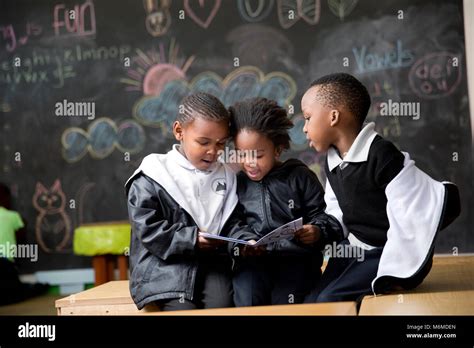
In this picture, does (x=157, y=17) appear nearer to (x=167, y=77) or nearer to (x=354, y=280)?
(x=167, y=77)

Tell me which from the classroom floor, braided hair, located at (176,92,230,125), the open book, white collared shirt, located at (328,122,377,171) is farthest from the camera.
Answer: the classroom floor

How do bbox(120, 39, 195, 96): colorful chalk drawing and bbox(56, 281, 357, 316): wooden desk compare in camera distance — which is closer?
bbox(56, 281, 357, 316): wooden desk

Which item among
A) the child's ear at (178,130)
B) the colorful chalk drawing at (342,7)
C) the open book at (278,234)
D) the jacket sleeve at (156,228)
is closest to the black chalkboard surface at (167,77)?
the colorful chalk drawing at (342,7)

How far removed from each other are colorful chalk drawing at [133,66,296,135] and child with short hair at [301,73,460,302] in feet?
0.53

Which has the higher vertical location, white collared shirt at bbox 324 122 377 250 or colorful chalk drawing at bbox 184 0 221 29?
colorful chalk drawing at bbox 184 0 221 29

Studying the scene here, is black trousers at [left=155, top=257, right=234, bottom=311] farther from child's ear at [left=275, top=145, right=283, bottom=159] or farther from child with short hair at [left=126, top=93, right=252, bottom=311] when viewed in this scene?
child's ear at [left=275, top=145, right=283, bottom=159]

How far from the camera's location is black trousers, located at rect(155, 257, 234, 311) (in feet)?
7.06

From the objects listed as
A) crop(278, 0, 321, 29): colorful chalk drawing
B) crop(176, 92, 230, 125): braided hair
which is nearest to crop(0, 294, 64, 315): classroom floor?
crop(176, 92, 230, 125): braided hair

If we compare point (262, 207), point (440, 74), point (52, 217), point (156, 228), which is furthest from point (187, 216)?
point (440, 74)

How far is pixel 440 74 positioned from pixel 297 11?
477 millimetres

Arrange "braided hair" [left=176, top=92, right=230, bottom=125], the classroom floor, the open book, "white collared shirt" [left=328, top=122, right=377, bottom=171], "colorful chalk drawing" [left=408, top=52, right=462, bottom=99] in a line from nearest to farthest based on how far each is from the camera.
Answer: the open book
"white collared shirt" [left=328, top=122, right=377, bottom=171]
"braided hair" [left=176, top=92, right=230, bottom=125]
"colorful chalk drawing" [left=408, top=52, right=462, bottom=99]
the classroom floor

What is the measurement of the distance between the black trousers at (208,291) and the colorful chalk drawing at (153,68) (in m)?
0.60
